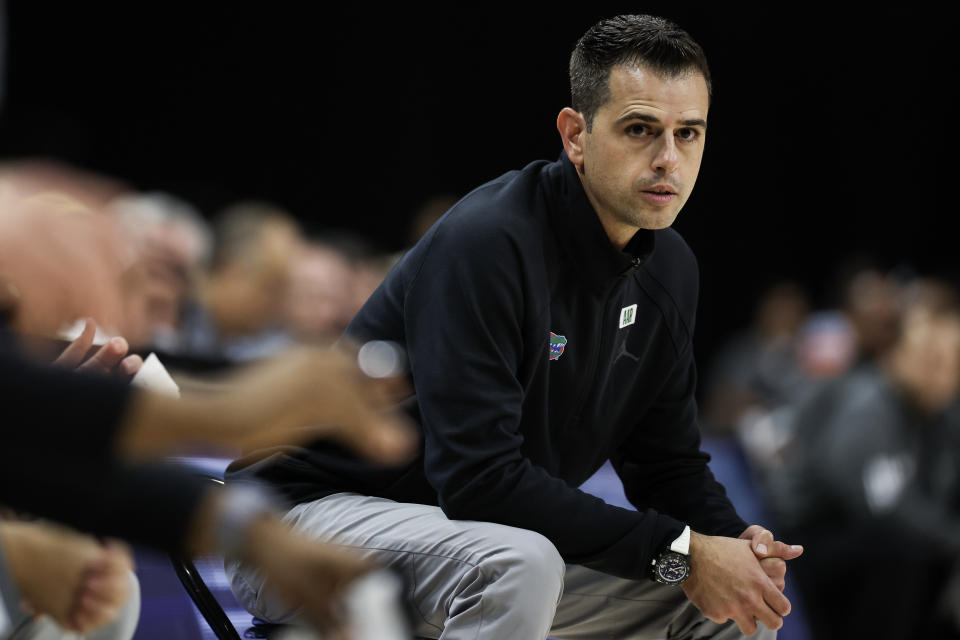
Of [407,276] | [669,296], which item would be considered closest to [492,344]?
[407,276]

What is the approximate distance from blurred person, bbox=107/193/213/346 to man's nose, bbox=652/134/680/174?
2.42 meters

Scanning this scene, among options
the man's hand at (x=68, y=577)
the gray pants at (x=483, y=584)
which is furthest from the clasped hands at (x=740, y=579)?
the man's hand at (x=68, y=577)

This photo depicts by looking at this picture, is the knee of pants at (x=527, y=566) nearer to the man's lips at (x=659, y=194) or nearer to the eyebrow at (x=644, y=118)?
the man's lips at (x=659, y=194)

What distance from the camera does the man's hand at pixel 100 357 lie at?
78.7 inches

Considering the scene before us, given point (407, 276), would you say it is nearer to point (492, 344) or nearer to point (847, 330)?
point (492, 344)

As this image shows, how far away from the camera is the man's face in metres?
2.33

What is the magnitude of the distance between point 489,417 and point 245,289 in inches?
126

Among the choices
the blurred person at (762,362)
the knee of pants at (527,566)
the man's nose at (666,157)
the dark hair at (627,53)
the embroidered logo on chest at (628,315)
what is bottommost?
the blurred person at (762,362)

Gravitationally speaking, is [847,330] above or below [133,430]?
below

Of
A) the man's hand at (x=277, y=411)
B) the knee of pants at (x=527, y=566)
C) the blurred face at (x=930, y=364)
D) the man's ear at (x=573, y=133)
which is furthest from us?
the blurred face at (x=930, y=364)

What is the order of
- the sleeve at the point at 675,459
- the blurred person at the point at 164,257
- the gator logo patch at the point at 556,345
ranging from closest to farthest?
the gator logo patch at the point at 556,345
the sleeve at the point at 675,459
the blurred person at the point at 164,257

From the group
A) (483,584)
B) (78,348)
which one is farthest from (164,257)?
(483,584)

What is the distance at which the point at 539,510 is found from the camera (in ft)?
6.98

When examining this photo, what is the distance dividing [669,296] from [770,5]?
18.9 ft
